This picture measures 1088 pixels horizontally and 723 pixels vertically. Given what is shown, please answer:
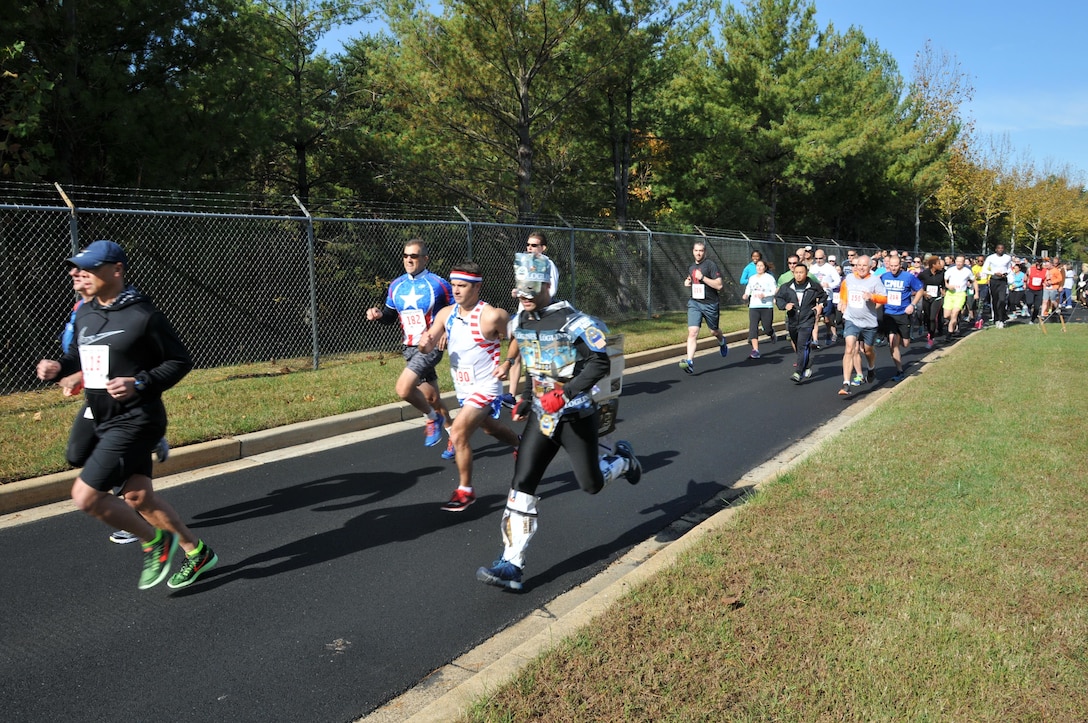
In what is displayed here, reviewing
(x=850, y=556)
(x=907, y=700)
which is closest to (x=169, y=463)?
(x=850, y=556)

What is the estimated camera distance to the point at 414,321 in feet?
23.0

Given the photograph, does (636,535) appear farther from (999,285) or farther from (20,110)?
(999,285)

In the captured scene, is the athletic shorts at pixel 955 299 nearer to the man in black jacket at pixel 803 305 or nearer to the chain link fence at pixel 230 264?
the man in black jacket at pixel 803 305

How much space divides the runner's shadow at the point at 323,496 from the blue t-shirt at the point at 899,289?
8.09 meters

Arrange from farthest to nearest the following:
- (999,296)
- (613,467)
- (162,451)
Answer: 1. (999,296)
2. (613,467)
3. (162,451)

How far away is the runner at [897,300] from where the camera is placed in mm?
12000

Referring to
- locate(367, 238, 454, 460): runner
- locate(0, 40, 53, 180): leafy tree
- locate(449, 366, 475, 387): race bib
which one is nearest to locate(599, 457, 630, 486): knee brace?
locate(449, 366, 475, 387): race bib

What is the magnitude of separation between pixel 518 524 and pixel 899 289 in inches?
377

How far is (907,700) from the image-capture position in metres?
3.00

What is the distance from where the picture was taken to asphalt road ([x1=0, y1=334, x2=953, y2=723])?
3.42 metres

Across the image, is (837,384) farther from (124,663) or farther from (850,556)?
(124,663)

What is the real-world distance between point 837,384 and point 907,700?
9196 millimetres

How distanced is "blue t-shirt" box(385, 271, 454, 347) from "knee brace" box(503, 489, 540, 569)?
2873 millimetres

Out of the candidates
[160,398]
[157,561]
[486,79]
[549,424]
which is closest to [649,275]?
[486,79]
